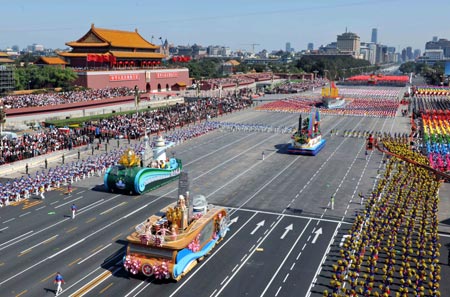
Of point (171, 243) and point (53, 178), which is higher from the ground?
point (171, 243)

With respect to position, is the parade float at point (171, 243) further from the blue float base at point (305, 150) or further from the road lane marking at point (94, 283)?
the blue float base at point (305, 150)

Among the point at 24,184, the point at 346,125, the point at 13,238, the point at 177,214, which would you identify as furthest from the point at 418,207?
the point at 346,125

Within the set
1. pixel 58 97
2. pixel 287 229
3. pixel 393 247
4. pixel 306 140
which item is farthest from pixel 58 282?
pixel 58 97

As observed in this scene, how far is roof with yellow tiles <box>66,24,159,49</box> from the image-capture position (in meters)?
94.2

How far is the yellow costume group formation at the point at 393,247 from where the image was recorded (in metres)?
20.4

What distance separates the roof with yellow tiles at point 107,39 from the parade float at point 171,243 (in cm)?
7701

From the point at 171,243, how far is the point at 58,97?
5663 centimetres

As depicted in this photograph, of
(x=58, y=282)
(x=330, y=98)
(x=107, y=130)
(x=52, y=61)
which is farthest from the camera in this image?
(x=52, y=61)

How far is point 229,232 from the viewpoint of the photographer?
89.1ft

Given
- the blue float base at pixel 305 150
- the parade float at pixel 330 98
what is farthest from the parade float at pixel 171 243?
the parade float at pixel 330 98

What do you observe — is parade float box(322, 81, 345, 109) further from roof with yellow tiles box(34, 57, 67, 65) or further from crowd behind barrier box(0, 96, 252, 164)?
roof with yellow tiles box(34, 57, 67, 65)

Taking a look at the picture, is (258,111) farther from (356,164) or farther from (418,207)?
(418,207)

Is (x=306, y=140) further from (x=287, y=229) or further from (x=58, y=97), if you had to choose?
(x=58, y=97)

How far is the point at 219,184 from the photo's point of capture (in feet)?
122
